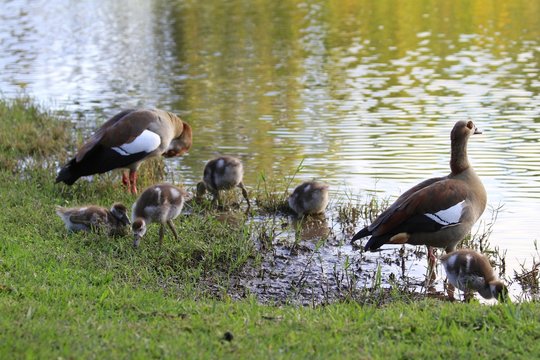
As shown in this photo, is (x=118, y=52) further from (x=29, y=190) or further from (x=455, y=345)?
(x=455, y=345)

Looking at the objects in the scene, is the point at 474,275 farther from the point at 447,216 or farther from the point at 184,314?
the point at 184,314

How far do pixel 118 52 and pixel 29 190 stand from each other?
14.8 metres

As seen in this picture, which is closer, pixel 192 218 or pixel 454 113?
pixel 192 218

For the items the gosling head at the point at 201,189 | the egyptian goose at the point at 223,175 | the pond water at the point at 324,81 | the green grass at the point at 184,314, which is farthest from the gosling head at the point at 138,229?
the pond water at the point at 324,81

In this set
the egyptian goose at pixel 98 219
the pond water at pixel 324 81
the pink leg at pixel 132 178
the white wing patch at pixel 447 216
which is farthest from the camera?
the pond water at pixel 324 81

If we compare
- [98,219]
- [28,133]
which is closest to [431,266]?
[98,219]

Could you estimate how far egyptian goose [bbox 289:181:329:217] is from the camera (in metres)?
10.6

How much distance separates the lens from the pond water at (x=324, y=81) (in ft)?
43.1

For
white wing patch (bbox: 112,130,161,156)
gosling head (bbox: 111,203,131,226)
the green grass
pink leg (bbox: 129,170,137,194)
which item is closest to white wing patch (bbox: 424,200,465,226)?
the green grass

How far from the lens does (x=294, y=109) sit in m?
17.4

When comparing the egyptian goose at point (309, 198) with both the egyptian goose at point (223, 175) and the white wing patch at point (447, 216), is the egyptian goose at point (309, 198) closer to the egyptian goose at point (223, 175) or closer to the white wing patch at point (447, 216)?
the egyptian goose at point (223, 175)

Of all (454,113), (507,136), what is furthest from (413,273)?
(454,113)

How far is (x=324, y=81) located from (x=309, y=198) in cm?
984

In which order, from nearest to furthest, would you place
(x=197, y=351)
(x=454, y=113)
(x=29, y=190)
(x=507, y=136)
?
(x=197, y=351) → (x=29, y=190) → (x=507, y=136) → (x=454, y=113)
